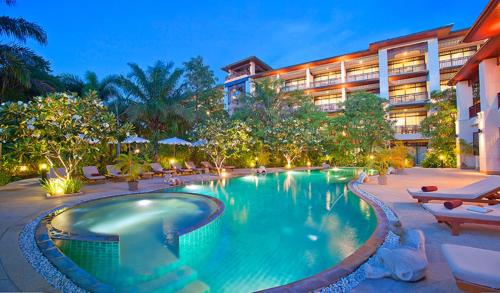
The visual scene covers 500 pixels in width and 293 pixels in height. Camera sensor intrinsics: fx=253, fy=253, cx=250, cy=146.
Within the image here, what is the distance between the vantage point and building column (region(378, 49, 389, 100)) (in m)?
27.5

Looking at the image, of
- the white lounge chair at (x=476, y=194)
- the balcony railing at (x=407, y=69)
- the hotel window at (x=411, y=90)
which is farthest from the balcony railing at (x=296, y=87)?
the white lounge chair at (x=476, y=194)

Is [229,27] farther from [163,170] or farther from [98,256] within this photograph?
[98,256]

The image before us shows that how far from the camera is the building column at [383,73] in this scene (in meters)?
27.5

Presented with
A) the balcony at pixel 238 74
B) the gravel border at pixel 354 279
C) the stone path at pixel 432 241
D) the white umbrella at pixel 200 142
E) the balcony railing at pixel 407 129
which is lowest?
the gravel border at pixel 354 279

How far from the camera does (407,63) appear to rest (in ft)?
93.8

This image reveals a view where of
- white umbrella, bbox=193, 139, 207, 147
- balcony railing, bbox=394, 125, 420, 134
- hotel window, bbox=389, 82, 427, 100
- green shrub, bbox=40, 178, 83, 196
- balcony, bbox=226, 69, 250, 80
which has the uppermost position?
balcony, bbox=226, 69, 250, 80

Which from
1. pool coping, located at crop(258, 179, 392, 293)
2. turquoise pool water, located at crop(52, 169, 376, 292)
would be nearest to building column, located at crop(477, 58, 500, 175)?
turquoise pool water, located at crop(52, 169, 376, 292)

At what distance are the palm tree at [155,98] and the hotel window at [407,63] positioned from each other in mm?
24077

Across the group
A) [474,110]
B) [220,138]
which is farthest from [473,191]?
[220,138]

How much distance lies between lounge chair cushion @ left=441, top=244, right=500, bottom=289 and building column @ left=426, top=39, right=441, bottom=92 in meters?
28.1

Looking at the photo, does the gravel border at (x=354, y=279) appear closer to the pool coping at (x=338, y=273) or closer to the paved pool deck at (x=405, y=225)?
the pool coping at (x=338, y=273)

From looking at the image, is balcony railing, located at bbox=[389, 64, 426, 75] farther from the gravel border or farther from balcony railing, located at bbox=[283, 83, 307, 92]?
the gravel border

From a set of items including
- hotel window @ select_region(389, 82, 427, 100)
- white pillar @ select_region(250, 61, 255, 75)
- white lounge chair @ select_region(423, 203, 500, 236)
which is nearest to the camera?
white lounge chair @ select_region(423, 203, 500, 236)

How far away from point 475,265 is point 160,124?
1860 cm
